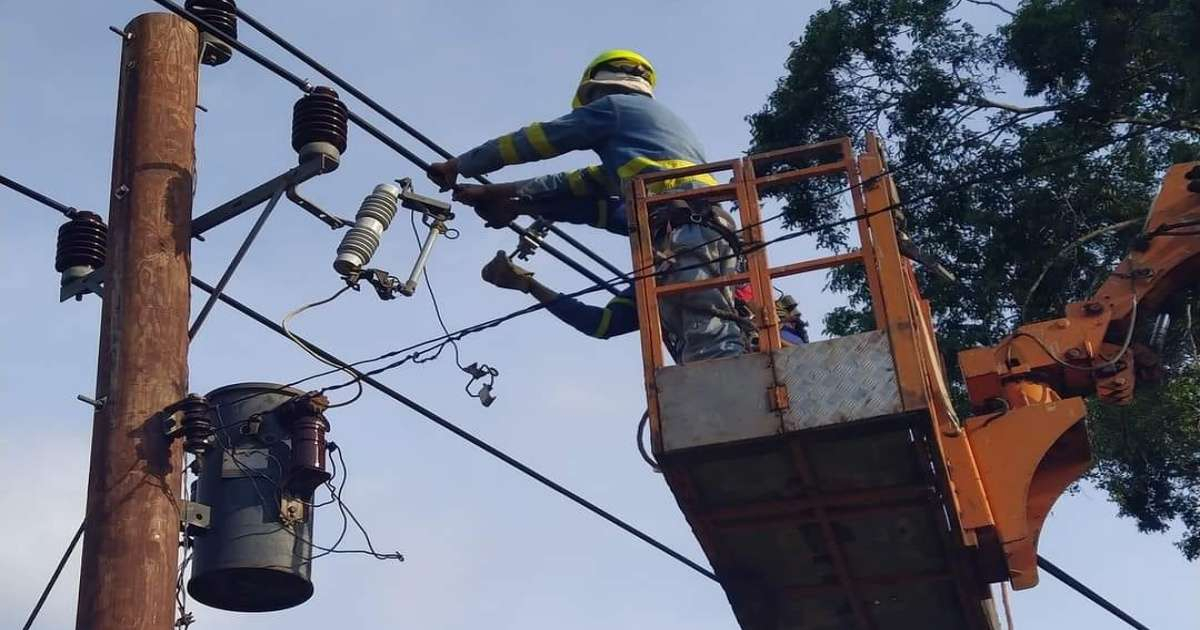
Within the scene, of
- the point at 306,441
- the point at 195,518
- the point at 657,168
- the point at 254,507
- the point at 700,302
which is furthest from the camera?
the point at 657,168

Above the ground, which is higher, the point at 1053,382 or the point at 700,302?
the point at 700,302

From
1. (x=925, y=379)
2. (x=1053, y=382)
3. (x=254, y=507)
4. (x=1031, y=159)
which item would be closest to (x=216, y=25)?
(x=254, y=507)

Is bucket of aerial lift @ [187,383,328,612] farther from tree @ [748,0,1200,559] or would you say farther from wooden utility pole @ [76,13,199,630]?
tree @ [748,0,1200,559]

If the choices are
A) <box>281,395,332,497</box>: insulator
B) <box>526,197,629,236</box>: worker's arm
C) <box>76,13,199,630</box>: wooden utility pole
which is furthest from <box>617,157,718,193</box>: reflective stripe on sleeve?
<box>76,13,199,630</box>: wooden utility pole

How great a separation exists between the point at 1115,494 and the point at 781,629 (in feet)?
23.7

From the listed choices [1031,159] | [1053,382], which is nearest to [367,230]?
[1053,382]

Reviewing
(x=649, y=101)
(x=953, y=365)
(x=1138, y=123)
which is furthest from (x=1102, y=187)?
(x=649, y=101)

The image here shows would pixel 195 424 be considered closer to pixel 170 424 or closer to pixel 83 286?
pixel 170 424

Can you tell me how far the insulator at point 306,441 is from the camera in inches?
319

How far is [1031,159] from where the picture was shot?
1488 centimetres

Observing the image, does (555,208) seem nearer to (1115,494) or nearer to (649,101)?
(649,101)

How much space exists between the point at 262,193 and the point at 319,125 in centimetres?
44

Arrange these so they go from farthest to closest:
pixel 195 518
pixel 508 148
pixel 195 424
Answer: pixel 508 148 < pixel 195 518 < pixel 195 424

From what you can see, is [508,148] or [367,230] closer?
[367,230]
